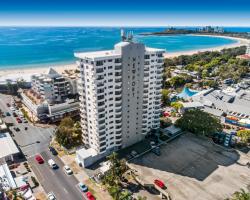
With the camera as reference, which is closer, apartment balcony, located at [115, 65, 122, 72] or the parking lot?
the parking lot

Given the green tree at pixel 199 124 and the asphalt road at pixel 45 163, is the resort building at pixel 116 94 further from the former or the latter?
the green tree at pixel 199 124

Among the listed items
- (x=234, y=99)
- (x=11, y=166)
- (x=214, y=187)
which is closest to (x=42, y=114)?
(x=11, y=166)

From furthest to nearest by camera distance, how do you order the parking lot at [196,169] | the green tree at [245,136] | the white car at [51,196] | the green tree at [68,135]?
the green tree at [245,136] < the green tree at [68,135] < the parking lot at [196,169] < the white car at [51,196]

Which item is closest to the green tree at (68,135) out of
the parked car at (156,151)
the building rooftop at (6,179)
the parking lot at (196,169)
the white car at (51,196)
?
the building rooftop at (6,179)

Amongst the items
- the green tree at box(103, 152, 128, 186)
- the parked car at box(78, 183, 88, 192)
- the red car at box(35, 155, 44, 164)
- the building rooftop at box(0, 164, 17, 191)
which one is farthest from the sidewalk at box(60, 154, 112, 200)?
the building rooftop at box(0, 164, 17, 191)

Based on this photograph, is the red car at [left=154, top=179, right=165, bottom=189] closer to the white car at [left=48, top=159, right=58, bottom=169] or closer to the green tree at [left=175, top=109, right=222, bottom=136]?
the white car at [left=48, top=159, right=58, bottom=169]

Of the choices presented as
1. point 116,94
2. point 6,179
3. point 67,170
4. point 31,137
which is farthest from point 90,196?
point 31,137
